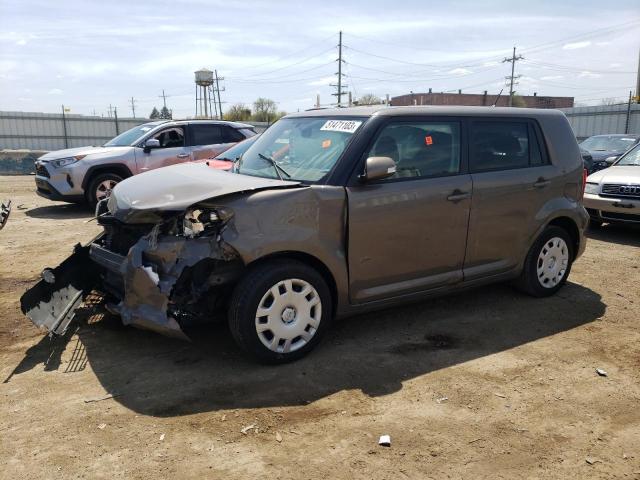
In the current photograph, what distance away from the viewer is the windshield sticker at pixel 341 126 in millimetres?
4211

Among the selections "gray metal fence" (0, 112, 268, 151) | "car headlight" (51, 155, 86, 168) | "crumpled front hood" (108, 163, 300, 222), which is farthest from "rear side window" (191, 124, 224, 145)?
"gray metal fence" (0, 112, 268, 151)

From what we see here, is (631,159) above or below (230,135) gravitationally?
below

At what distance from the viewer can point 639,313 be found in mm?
5137

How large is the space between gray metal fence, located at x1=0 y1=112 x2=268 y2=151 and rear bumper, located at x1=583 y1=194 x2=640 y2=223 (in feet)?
65.3

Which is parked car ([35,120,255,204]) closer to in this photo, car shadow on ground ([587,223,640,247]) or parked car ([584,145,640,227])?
parked car ([584,145,640,227])

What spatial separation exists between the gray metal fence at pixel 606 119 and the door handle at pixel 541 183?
22075mm

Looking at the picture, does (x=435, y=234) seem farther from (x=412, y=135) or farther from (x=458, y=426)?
(x=458, y=426)

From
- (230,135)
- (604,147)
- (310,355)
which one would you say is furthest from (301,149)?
(604,147)

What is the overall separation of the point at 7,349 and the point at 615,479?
4.20 metres

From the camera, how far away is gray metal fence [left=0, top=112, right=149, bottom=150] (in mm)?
26781

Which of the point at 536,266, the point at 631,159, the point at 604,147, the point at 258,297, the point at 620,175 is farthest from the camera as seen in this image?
the point at 604,147

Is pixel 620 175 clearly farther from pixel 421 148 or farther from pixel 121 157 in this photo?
pixel 121 157

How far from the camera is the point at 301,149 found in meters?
4.40

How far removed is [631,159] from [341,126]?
24.3 ft
